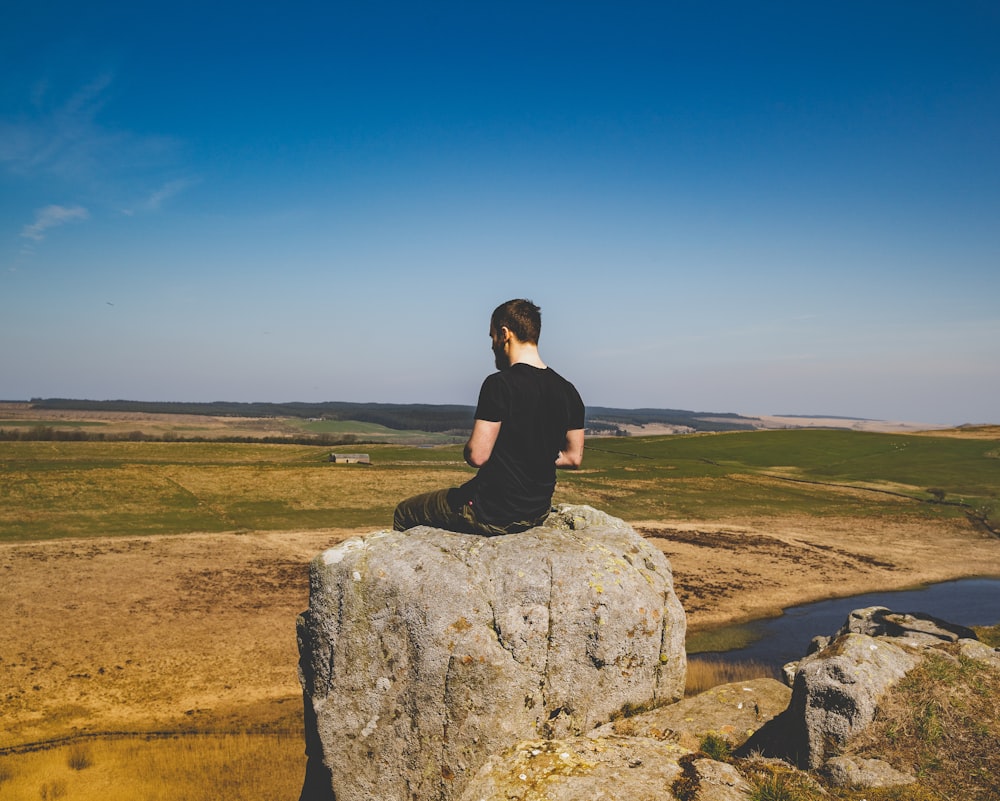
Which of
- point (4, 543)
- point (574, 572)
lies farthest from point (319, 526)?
point (574, 572)

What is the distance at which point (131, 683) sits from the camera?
1648cm

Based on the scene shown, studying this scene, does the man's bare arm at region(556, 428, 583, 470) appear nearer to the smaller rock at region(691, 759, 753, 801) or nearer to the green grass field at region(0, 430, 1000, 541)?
the smaller rock at region(691, 759, 753, 801)

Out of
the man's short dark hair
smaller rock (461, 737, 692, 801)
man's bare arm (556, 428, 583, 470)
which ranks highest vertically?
the man's short dark hair

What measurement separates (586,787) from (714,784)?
44.5 inches

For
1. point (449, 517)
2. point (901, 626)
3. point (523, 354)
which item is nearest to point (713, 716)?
point (449, 517)

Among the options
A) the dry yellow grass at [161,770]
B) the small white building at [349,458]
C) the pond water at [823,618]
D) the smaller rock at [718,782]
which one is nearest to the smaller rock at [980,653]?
the smaller rock at [718,782]

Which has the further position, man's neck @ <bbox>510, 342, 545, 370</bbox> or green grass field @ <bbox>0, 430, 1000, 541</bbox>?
green grass field @ <bbox>0, 430, 1000, 541</bbox>

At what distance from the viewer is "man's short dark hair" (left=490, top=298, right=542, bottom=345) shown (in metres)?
7.30

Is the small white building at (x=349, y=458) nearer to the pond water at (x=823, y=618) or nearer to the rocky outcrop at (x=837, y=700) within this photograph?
the pond water at (x=823, y=618)

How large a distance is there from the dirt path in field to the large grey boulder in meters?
9.21

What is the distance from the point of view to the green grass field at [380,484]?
3712 cm

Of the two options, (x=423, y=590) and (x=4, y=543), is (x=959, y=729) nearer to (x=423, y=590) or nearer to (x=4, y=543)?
(x=423, y=590)

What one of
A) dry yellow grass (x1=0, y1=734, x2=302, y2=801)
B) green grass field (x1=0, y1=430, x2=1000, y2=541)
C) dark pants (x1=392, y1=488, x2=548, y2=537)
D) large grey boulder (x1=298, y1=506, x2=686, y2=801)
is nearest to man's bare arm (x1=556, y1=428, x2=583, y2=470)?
dark pants (x1=392, y1=488, x2=548, y2=537)

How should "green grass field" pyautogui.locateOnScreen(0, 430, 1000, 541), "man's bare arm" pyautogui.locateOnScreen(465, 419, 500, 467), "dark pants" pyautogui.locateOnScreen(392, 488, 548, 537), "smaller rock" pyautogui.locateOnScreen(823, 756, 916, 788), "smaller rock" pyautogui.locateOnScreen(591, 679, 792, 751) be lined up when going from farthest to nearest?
"green grass field" pyautogui.locateOnScreen(0, 430, 1000, 541), "dark pants" pyautogui.locateOnScreen(392, 488, 548, 537), "smaller rock" pyautogui.locateOnScreen(591, 679, 792, 751), "man's bare arm" pyautogui.locateOnScreen(465, 419, 500, 467), "smaller rock" pyautogui.locateOnScreen(823, 756, 916, 788)
